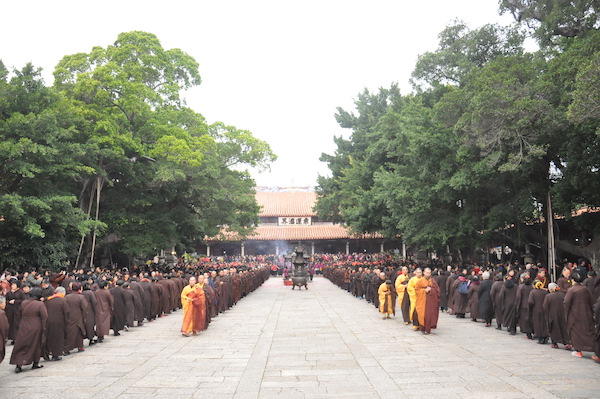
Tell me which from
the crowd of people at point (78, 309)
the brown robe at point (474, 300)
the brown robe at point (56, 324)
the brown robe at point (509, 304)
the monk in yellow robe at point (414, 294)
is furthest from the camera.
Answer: the brown robe at point (474, 300)

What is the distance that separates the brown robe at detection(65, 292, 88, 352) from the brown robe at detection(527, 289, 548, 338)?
907cm

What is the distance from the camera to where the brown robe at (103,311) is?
1116cm

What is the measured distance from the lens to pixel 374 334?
11.9m

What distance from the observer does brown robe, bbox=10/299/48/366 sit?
8273mm

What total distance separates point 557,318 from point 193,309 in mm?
7785

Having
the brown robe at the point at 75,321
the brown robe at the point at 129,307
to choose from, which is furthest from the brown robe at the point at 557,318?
the brown robe at the point at 129,307

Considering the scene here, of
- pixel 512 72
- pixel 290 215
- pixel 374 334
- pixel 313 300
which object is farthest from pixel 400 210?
pixel 290 215

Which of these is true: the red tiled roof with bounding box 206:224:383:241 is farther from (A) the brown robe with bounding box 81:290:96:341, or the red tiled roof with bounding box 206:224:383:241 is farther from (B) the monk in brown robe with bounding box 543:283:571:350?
(B) the monk in brown robe with bounding box 543:283:571:350

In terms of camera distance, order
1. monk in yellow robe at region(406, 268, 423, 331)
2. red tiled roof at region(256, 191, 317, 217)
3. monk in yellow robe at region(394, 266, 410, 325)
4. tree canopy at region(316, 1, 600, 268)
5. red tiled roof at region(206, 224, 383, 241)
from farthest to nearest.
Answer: red tiled roof at region(256, 191, 317, 217), red tiled roof at region(206, 224, 383, 241), tree canopy at region(316, 1, 600, 268), monk in yellow robe at region(394, 266, 410, 325), monk in yellow robe at region(406, 268, 423, 331)

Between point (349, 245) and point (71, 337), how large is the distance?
3762 centimetres

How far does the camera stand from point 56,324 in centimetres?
939

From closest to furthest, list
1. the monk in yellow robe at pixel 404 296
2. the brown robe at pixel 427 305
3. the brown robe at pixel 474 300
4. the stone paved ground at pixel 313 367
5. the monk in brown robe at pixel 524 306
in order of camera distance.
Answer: the stone paved ground at pixel 313 367 < the monk in brown robe at pixel 524 306 < the brown robe at pixel 427 305 < the monk in yellow robe at pixel 404 296 < the brown robe at pixel 474 300

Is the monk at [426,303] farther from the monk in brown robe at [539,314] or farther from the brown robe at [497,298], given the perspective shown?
the monk in brown robe at [539,314]

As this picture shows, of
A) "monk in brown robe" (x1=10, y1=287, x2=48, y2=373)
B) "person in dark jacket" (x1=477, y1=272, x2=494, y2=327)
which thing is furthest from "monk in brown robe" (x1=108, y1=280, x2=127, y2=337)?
"person in dark jacket" (x1=477, y1=272, x2=494, y2=327)
